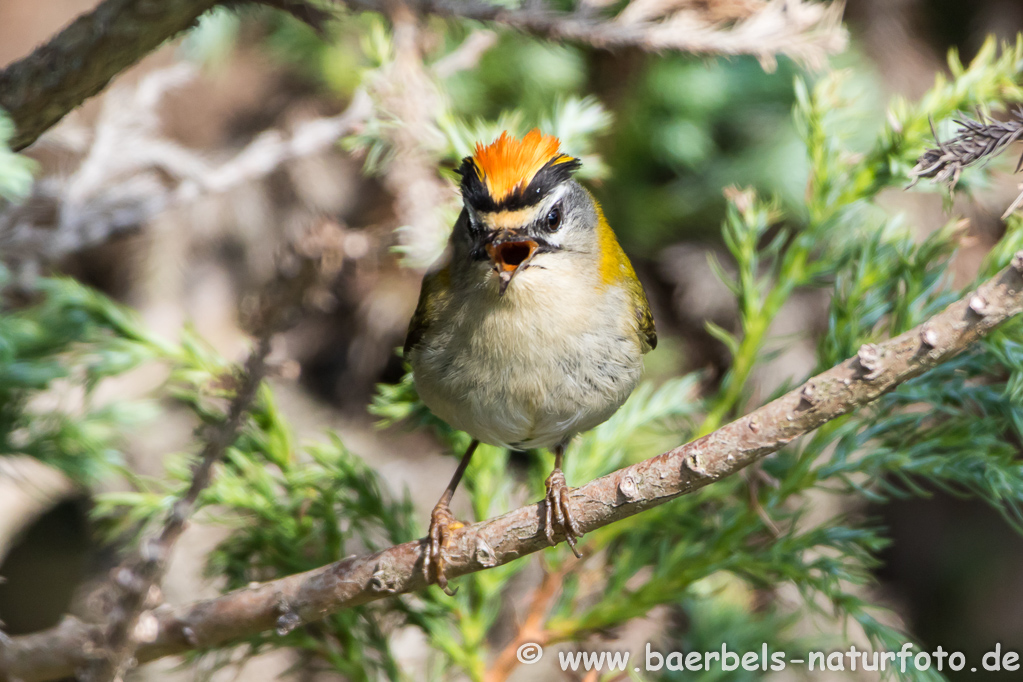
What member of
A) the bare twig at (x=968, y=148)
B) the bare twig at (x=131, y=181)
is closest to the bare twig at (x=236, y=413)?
the bare twig at (x=968, y=148)

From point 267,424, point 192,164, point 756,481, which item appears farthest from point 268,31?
point 756,481

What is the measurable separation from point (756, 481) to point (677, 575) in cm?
28

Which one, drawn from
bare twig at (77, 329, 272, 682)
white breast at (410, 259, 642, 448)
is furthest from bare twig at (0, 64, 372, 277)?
bare twig at (77, 329, 272, 682)

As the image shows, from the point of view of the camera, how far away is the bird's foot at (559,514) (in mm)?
1515

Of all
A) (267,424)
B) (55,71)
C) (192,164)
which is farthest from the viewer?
(192,164)

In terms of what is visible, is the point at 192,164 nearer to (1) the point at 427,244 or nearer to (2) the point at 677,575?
(1) the point at 427,244

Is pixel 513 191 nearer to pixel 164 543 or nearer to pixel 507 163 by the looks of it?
pixel 507 163

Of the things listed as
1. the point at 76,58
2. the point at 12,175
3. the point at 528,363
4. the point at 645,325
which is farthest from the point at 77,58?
the point at 645,325

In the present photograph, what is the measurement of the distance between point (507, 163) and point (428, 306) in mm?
452

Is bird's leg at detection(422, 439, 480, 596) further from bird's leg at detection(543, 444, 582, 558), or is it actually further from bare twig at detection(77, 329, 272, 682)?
bare twig at detection(77, 329, 272, 682)

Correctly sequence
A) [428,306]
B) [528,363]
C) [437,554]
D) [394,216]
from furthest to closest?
[394,216]
[428,306]
[528,363]
[437,554]

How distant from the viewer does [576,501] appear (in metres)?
1.50

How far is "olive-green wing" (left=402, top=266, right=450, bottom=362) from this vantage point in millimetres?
1947

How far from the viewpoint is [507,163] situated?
1693 millimetres
